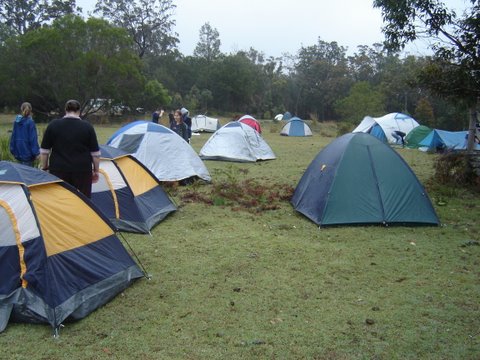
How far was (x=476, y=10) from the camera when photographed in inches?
355

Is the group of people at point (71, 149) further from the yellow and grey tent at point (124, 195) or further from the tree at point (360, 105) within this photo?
the tree at point (360, 105)

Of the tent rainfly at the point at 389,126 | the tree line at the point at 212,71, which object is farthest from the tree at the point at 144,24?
the tent rainfly at the point at 389,126

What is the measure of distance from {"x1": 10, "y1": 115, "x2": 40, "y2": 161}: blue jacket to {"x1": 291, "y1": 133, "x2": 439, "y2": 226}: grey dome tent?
15.7ft

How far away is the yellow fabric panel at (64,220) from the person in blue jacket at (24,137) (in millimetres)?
3494

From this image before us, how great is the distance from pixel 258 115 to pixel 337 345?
45188mm

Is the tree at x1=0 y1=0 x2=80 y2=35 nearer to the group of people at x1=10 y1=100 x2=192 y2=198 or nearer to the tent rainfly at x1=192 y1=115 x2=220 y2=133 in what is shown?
the tent rainfly at x1=192 y1=115 x2=220 y2=133

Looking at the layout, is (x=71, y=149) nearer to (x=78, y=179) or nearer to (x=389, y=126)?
(x=78, y=179)

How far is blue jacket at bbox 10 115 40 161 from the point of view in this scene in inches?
296

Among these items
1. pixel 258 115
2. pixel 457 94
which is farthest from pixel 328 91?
pixel 457 94

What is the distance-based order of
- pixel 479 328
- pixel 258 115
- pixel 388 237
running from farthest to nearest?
pixel 258 115, pixel 388 237, pixel 479 328

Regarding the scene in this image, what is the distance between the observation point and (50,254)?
13.3 ft

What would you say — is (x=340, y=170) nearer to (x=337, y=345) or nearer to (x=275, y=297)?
(x=275, y=297)

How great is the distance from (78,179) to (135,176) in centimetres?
201

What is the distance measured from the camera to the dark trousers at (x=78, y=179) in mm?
5117
